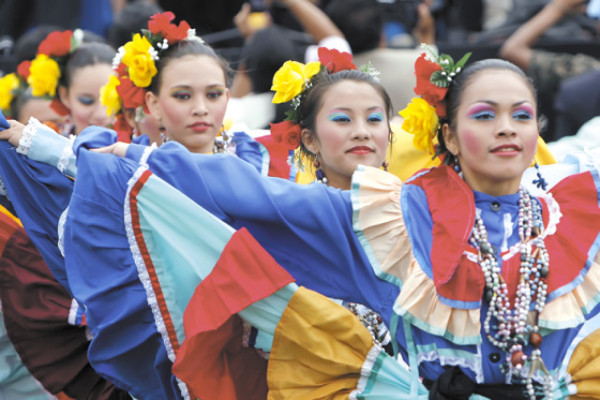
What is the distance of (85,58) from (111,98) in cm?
63

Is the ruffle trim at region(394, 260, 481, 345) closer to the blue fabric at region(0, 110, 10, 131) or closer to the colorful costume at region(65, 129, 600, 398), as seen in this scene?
the colorful costume at region(65, 129, 600, 398)

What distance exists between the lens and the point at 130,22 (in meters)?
6.37

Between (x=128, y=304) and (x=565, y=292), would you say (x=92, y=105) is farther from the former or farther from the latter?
(x=565, y=292)

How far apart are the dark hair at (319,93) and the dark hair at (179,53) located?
1.89 feet

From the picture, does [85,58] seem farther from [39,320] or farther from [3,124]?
[39,320]

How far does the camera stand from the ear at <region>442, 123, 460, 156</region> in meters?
3.03

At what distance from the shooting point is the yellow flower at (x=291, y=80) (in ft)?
12.3

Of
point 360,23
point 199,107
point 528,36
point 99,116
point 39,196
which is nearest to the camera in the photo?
point 39,196

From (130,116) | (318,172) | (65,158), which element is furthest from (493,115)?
(130,116)

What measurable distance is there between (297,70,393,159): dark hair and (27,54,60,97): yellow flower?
5.89ft

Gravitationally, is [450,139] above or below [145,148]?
above

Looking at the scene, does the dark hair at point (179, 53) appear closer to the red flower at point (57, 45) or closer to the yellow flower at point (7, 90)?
the red flower at point (57, 45)

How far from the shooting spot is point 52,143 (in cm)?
341

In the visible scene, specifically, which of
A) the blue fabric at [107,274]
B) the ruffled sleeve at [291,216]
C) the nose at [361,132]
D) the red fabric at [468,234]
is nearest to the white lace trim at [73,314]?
the blue fabric at [107,274]
